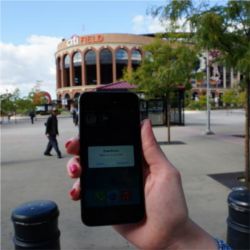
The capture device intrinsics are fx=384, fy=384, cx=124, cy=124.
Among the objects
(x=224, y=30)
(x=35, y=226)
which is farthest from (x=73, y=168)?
(x=224, y=30)

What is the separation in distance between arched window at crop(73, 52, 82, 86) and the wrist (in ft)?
272

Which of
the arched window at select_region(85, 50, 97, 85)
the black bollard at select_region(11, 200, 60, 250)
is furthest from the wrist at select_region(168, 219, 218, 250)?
the arched window at select_region(85, 50, 97, 85)

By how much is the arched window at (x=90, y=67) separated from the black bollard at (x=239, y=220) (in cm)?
7928

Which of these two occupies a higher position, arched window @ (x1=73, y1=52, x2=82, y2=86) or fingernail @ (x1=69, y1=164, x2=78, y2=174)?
arched window @ (x1=73, y1=52, x2=82, y2=86)

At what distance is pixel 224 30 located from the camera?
25.8ft

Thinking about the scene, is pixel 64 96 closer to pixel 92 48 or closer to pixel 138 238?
pixel 92 48

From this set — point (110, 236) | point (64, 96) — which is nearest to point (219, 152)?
point (110, 236)

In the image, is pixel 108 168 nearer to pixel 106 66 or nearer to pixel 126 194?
pixel 126 194

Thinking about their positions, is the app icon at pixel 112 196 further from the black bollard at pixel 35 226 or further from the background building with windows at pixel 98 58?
the background building with windows at pixel 98 58

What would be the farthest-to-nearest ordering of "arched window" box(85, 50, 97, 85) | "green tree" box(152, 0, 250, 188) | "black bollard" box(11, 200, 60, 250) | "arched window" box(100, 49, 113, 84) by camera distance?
"arched window" box(85, 50, 97, 85), "arched window" box(100, 49, 113, 84), "green tree" box(152, 0, 250, 188), "black bollard" box(11, 200, 60, 250)

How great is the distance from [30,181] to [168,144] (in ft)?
24.9

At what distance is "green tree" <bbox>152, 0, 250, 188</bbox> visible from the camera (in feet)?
24.7

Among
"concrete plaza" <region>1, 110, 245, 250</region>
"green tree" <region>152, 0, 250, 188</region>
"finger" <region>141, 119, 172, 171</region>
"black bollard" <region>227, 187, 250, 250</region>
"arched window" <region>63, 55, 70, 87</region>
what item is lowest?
"concrete plaza" <region>1, 110, 245, 250</region>

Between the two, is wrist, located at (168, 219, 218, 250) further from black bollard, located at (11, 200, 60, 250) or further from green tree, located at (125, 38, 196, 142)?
green tree, located at (125, 38, 196, 142)
